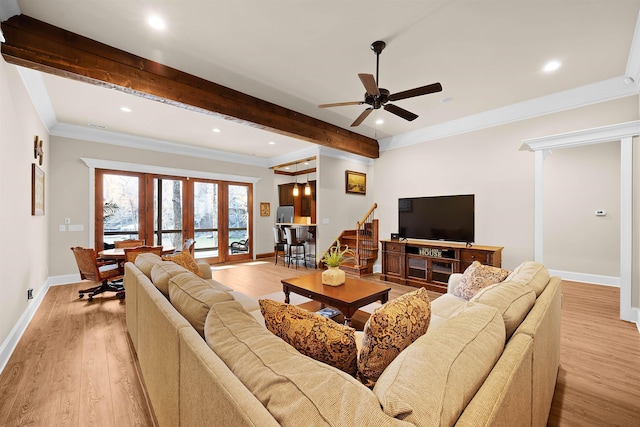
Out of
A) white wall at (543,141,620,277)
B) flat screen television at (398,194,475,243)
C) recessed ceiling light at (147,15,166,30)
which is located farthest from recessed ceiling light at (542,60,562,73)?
recessed ceiling light at (147,15,166,30)

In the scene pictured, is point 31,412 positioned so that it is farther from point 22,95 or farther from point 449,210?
point 449,210

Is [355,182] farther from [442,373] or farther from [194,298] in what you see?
[442,373]

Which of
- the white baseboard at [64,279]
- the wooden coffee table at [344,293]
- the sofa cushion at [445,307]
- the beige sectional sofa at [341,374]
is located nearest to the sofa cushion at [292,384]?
the beige sectional sofa at [341,374]

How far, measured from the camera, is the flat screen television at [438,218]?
4689 mm

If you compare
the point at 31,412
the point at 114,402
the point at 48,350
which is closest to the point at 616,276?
the point at 114,402

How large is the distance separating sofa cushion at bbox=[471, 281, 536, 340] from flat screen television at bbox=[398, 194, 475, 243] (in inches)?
127

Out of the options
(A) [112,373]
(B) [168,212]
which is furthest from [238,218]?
(A) [112,373]

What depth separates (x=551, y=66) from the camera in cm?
322

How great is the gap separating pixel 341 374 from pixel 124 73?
350 centimetres

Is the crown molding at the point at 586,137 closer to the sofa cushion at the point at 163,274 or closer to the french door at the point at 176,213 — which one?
the sofa cushion at the point at 163,274

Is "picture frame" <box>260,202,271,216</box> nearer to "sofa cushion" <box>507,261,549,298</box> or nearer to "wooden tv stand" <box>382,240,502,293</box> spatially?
"wooden tv stand" <box>382,240,502,293</box>

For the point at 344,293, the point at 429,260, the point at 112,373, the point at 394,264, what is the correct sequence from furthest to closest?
the point at 394,264 → the point at 429,260 → the point at 344,293 → the point at 112,373

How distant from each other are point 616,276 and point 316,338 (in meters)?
6.40

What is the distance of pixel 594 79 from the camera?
3.51m
